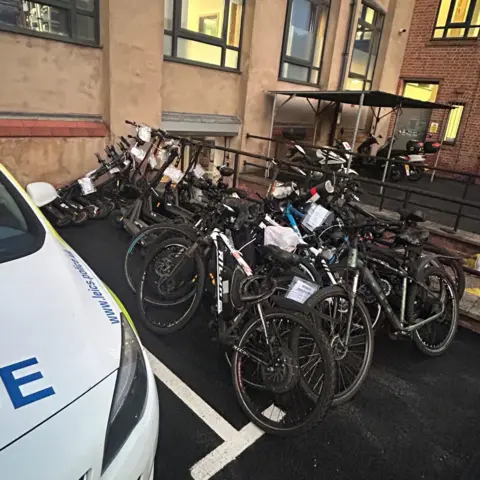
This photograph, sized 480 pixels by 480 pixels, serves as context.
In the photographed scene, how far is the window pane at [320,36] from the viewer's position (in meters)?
9.52

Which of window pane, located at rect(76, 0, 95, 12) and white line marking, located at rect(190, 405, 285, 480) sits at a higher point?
window pane, located at rect(76, 0, 95, 12)

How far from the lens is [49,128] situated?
18.0 ft

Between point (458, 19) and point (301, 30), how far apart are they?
6.66 meters

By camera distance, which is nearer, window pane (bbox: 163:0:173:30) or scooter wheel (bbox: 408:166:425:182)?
window pane (bbox: 163:0:173:30)

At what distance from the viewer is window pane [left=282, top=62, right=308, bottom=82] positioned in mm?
9133

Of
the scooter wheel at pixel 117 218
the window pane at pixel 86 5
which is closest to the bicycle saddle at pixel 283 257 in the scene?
the scooter wheel at pixel 117 218

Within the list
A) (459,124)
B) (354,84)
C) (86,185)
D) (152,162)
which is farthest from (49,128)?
(459,124)

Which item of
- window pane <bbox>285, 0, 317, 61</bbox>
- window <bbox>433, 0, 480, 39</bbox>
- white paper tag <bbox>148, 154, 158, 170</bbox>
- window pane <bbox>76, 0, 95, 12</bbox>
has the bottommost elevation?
white paper tag <bbox>148, 154, 158, 170</bbox>

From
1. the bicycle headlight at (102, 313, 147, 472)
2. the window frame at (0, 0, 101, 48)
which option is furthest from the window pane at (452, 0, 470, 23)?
the bicycle headlight at (102, 313, 147, 472)

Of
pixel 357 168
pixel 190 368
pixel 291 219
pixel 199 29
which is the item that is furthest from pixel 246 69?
pixel 190 368

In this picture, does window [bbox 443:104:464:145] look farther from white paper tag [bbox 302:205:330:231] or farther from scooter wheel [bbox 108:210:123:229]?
scooter wheel [bbox 108:210:123:229]

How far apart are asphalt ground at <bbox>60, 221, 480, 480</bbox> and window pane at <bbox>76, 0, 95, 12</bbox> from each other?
4.87m

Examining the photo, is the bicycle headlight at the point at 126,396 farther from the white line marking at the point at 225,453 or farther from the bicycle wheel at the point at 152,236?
the bicycle wheel at the point at 152,236

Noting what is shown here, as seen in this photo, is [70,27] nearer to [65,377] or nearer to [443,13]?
[65,377]
